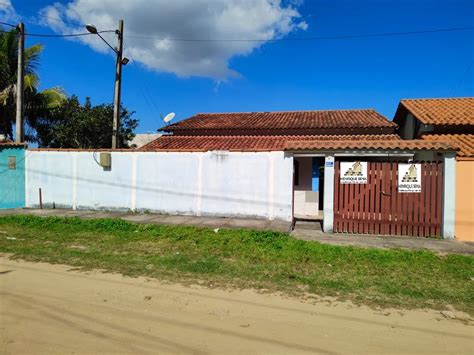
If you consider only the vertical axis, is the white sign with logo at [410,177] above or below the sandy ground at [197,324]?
above

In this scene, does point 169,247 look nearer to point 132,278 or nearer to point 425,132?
point 132,278

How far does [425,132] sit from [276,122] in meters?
6.72

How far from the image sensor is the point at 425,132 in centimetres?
1351

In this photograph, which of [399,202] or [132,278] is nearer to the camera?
[132,278]

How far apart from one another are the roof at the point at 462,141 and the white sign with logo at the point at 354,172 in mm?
2491

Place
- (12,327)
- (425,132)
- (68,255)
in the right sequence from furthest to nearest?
(425,132) < (68,255) < (12,327)

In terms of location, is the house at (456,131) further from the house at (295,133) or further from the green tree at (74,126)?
the green tree at (74,126)

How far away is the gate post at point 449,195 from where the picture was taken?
8.91 m

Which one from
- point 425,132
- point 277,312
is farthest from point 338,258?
point 425,132

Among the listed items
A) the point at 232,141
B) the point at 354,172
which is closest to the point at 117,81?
the point at 232,141

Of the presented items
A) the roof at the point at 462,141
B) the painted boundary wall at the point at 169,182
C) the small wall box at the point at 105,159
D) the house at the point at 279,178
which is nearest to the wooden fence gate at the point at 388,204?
the house at the point at 279,178

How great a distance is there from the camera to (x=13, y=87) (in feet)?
63.8

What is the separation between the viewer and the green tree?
848 inches

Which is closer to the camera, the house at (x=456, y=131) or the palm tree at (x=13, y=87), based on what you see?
the house at (x=456, y=131)
